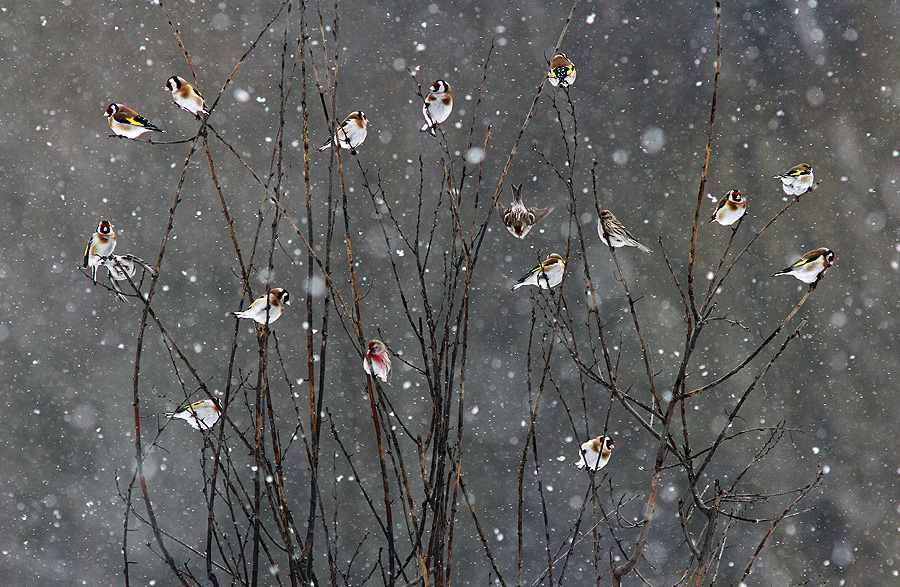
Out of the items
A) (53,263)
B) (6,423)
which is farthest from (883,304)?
(6,423)

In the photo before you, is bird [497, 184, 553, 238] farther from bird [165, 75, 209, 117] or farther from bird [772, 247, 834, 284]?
bird [165, 75, 209, 117]

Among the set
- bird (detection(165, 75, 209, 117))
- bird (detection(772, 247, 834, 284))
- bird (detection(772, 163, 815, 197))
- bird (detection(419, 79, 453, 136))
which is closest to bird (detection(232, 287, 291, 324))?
bird (detection(165, 75, 209, 117))

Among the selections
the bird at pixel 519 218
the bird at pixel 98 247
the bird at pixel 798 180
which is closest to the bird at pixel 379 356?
the bird at pixel 519 218

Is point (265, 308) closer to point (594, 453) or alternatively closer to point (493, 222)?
point (594, 453)

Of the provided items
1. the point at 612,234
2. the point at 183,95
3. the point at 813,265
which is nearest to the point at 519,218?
the point at 612,234

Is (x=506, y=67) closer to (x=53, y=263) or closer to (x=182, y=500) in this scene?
(x=53, y=263)

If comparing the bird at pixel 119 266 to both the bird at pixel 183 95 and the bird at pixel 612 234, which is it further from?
the bird at pixel 612 234
